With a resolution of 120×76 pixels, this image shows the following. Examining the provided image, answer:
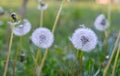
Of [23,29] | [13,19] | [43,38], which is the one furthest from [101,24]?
[13,19]

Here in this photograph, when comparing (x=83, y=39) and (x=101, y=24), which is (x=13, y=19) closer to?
(x=83, y=39)

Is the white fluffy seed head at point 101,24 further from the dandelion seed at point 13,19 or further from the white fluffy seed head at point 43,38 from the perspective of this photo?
the dandelion seed at point 13,19

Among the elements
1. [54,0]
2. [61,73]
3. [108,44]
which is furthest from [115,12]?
[61,73]

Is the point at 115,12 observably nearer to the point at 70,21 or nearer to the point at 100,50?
the point at 70,21

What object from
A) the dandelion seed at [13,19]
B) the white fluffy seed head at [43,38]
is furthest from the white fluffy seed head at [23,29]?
the dandelion seed at [13,19]

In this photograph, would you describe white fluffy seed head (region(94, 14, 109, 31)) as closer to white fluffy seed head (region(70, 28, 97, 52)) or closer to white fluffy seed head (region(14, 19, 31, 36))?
white fluffy seed head (region(14, 19, 31, 36))

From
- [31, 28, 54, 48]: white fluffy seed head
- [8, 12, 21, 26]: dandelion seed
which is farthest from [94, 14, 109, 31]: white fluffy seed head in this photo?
[8, 12, 21, 26]: dandelion seed
